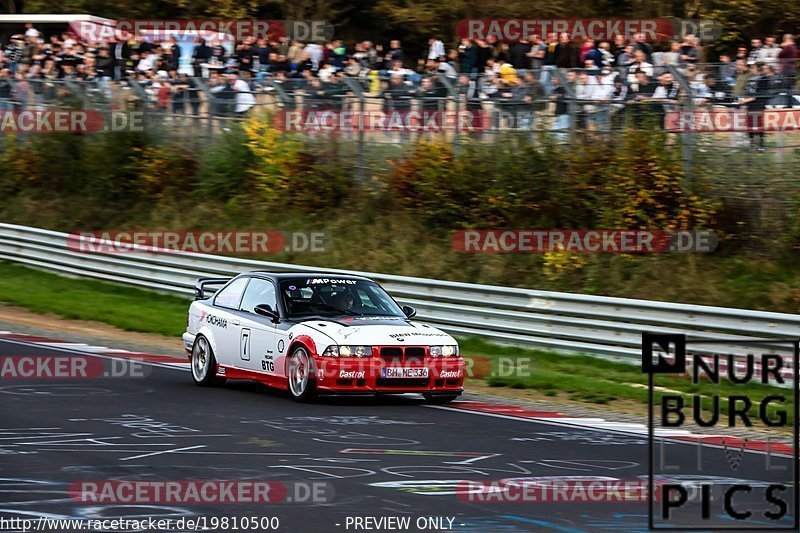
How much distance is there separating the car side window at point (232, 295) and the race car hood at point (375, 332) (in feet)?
5.14

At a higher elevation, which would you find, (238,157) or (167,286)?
(238,157)

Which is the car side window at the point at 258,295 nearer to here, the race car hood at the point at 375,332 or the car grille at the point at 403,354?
the race car hood at the point at 375,332

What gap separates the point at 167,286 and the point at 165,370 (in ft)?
25.4

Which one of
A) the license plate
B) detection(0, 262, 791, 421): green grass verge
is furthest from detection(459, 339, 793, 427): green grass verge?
the license plate

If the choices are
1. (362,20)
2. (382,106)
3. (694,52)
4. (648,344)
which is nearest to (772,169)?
(694,52)

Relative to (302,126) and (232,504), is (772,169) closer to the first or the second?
(302,126)

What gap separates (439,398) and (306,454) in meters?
4.31

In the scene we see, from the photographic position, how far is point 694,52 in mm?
20312

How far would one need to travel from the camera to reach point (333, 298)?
13969mm

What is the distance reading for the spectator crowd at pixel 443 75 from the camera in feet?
62.6

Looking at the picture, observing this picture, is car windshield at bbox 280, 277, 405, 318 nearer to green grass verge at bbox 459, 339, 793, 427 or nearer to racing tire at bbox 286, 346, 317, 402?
racing tire at bbox 286, 346, 317, 402

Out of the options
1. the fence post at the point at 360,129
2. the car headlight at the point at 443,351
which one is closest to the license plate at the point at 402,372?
the car headlight at the point at 443,351

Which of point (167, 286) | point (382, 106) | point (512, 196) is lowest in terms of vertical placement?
point (167, 286)

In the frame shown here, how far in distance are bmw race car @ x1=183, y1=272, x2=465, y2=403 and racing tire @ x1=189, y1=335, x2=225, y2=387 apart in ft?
0.04
